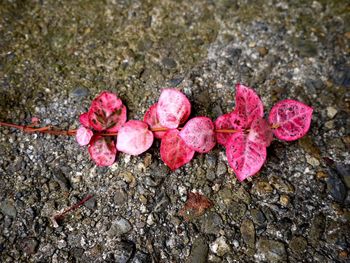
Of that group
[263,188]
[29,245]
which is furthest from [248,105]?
[29,245]

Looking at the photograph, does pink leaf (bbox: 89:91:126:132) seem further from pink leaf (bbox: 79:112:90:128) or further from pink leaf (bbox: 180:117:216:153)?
pink leaf (bbox: 180:117:216:153)

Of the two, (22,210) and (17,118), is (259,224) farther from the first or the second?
(17,118)

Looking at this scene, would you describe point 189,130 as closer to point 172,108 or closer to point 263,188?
point 172,108

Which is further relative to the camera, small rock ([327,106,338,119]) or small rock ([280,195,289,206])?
small rock ([327,106,338,119])

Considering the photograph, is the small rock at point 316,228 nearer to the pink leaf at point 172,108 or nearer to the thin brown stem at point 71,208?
the pink leaf at point 172,108

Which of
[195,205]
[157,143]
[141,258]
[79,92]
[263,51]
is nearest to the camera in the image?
[141,258]

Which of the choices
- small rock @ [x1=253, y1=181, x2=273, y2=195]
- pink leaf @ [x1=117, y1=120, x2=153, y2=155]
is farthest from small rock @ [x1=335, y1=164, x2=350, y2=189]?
pink leaf @ [x1=117, y1=120, x2=153, y2=155]
